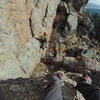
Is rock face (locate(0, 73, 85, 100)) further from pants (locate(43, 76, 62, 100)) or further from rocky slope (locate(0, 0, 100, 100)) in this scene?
pants (locate(43, 76, 62, 100))

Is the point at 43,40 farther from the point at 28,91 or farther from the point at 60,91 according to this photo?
the point at 60,91

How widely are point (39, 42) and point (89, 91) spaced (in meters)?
9.88

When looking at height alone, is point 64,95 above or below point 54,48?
above

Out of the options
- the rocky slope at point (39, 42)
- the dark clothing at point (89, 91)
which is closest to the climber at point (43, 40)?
the rocky slope at point (39, 42)

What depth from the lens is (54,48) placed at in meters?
19.8

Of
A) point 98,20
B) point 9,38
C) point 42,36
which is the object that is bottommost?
point 98,20

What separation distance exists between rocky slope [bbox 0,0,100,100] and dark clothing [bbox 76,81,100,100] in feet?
1.39

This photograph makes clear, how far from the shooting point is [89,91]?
862 cm

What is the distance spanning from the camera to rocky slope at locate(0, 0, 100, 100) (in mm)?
12969

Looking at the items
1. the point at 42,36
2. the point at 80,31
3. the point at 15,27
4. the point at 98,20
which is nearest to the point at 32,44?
the point at 42,36

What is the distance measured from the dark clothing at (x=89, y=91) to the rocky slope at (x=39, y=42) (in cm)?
42

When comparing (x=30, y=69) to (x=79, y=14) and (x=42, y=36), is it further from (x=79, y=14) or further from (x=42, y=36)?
(x=79, y=14)

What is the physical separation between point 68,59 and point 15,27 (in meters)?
6.25

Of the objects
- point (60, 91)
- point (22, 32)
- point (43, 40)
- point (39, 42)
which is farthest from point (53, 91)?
point (43, 40)
